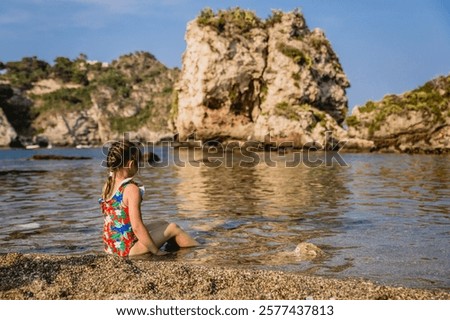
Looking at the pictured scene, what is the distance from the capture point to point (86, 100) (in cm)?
14262

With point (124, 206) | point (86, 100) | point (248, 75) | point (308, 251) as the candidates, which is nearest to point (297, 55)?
point (248, 75)

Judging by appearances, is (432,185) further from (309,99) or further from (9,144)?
(9,144)

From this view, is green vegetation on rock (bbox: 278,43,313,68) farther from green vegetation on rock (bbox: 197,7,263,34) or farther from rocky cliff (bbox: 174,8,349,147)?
green vegetation on rock (bbox: 197,7,263,34)

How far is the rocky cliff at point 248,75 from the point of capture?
63281mm

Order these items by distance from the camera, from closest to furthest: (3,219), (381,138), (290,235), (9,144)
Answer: (290,235) → (3,219) → (381,138) → (9,144)

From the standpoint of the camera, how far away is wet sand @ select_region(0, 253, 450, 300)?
4.68 meters

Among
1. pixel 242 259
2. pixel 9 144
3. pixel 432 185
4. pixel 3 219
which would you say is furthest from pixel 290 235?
pixel 9 144

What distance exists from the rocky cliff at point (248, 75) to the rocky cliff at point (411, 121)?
806cm

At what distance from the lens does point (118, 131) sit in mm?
139375

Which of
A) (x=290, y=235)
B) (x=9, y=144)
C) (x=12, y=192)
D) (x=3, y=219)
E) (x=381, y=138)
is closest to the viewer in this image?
(x=290, y=235)

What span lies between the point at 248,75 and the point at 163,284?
61.7 meters

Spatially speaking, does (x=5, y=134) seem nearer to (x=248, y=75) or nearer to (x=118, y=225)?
(x=248, y=75)
